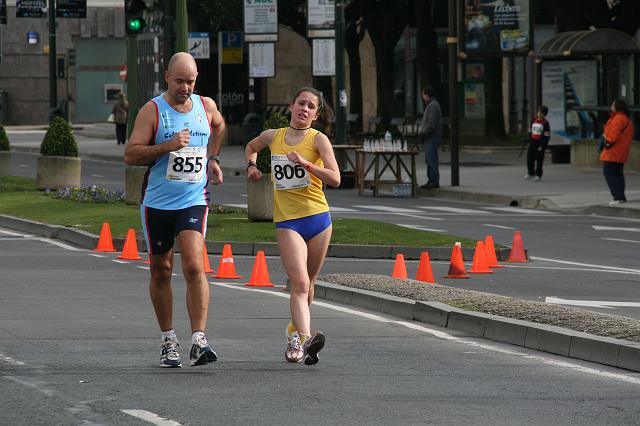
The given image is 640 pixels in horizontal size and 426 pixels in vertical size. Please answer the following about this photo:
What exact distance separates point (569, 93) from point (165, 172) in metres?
29.9

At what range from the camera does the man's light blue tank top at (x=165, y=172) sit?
982 cm

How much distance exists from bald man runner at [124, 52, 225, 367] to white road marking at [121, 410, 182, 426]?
1.63 metres

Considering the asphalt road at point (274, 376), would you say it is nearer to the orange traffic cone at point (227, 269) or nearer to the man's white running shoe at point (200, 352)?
the man's white running shoe at point (200, 352)

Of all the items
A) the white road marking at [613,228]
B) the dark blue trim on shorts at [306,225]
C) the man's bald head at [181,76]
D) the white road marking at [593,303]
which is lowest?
the white road marking at [613,228]

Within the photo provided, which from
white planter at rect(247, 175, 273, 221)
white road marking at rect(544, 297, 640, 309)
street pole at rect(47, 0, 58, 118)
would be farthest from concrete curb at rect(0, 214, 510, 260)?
street pole at rect(47, 0, 58, 118)

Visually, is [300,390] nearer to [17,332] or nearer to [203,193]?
[203,193]

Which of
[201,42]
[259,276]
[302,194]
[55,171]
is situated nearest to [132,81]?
[55,171]

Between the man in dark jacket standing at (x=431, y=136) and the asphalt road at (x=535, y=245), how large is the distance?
0.66 metres

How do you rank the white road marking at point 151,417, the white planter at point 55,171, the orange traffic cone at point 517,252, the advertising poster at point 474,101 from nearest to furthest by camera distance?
the white road marking at point 151,417 → the orange traffic cone at point 517,252 → the white planter at point 55,171 → the advertising poster at point 474,101

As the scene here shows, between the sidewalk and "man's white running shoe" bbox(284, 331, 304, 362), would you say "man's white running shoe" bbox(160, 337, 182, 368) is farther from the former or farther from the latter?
the sidewalk

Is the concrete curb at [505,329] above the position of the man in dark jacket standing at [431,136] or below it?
below

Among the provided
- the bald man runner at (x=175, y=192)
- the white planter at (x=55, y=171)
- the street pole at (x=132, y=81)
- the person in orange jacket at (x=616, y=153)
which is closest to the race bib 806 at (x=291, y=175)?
the bald man runner at (x=175, y=192)

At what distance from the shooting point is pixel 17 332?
11297 mm

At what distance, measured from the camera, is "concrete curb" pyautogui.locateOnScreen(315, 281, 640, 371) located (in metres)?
10.4
